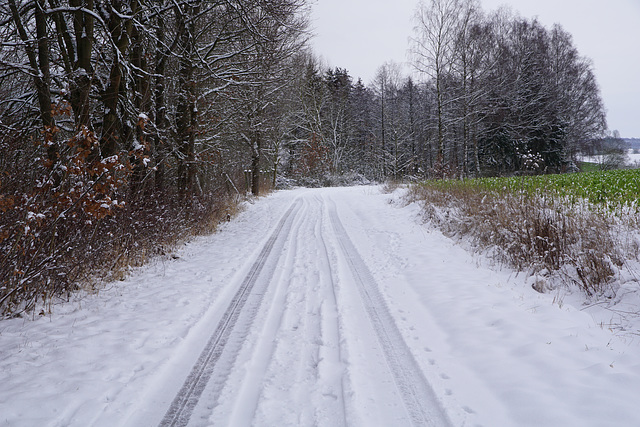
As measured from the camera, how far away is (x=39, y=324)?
3730mm

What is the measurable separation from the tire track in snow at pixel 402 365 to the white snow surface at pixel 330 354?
16mm

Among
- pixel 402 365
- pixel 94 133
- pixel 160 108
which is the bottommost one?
pixel 402 365

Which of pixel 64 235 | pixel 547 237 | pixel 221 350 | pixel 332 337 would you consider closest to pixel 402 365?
pixel 332 337

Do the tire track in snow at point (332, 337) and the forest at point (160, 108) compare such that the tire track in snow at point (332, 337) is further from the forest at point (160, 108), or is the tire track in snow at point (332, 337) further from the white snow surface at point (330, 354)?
the forest at point (160, 108)

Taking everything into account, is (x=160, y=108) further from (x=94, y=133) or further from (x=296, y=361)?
(x=296, y=361)

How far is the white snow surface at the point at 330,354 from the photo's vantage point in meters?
2.43

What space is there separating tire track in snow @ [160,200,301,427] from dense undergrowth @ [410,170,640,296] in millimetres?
4172

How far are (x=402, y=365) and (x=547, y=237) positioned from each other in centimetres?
403

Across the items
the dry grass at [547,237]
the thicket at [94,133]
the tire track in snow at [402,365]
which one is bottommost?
the tire track in snow at [402,365]

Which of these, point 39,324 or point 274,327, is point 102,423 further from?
point 39,324

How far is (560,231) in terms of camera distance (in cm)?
554

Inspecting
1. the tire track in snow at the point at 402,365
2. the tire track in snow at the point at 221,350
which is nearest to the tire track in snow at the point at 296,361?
the tire track in snow at the point at 221,350

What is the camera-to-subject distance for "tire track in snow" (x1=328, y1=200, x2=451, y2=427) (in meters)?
2.47

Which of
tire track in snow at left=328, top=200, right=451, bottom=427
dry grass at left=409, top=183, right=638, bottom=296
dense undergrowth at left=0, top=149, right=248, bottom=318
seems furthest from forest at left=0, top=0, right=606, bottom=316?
tire track in snow at left=328, top=200, right=451, bottom=427
